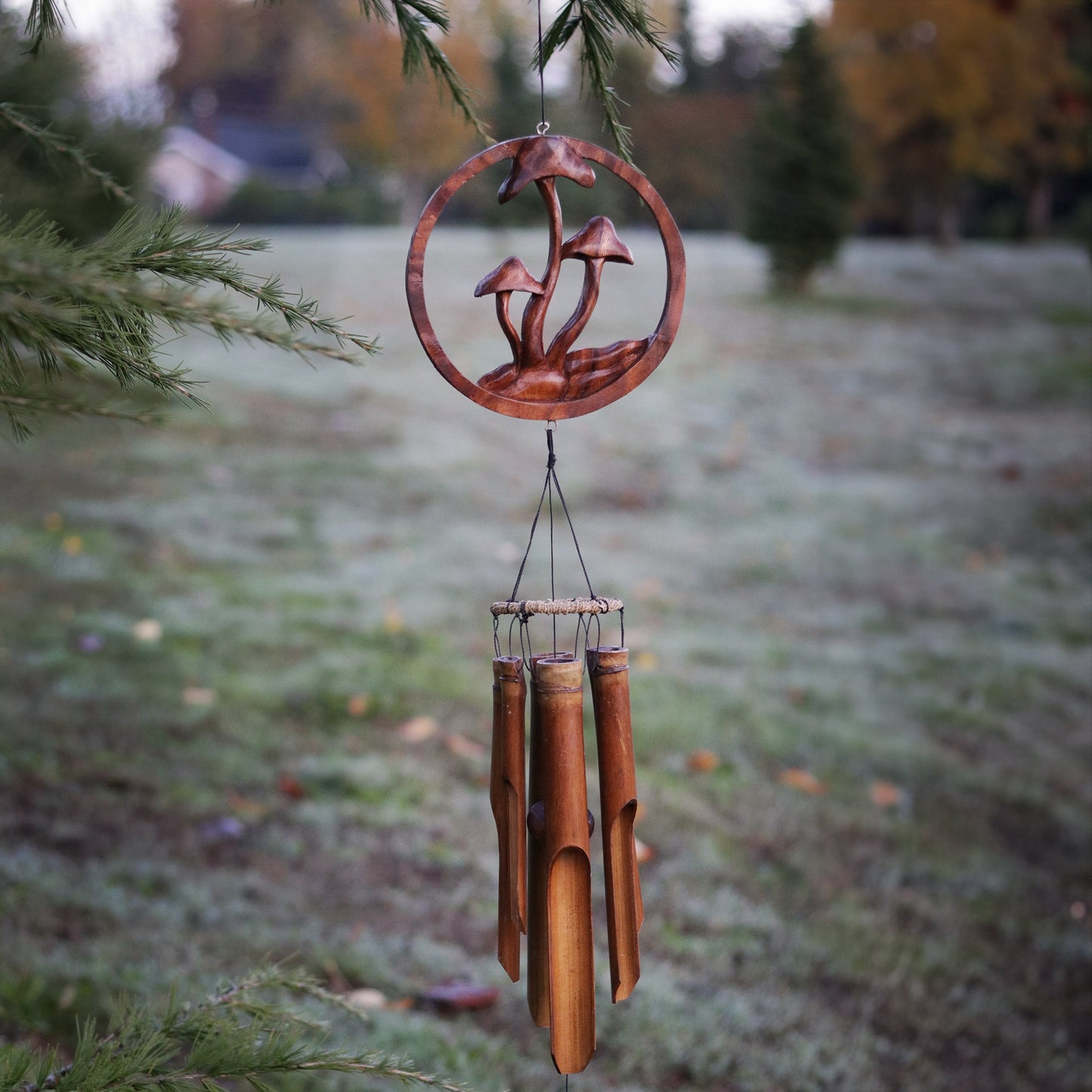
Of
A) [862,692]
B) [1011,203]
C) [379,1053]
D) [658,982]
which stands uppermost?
[1011,203]

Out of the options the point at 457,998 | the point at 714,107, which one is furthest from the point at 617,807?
the point at 714,107

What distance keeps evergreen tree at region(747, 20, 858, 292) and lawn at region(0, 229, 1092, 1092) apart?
4.56 metres

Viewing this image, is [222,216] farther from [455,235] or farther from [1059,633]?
[1059,633]

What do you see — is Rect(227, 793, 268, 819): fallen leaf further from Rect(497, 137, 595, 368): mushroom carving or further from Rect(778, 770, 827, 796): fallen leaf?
Rect(497, 137, 595, 368): mushroom carving

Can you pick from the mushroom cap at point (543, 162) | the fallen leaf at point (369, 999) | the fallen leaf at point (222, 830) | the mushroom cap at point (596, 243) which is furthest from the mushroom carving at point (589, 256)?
the fallen leaf at point (222, 830)

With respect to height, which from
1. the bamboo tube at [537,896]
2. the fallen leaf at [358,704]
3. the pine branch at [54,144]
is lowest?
the fallen leaf at [358,704]

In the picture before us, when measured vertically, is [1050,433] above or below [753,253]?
below

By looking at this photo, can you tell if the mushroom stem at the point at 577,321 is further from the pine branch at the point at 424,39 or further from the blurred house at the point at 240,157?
the blurred house at the point at 240,157

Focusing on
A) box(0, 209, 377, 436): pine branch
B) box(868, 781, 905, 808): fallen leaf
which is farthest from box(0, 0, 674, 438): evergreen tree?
box(868, 781, 905, 808): fallen leaf

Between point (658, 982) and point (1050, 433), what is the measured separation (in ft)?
27.8

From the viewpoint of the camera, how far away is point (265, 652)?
5.52 meters

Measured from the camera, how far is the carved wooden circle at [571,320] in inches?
72.9

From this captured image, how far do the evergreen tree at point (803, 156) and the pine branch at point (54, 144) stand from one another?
1303 cm

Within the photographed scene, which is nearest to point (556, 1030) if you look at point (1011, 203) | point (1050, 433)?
point (1050, 433)
